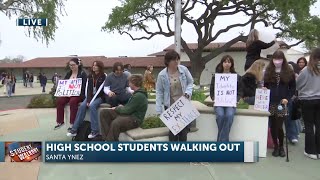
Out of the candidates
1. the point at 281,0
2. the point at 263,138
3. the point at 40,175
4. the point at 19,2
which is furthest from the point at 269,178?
the point at 281,0

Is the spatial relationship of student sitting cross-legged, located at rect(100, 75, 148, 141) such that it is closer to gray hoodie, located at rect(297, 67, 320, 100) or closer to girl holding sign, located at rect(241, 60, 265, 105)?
girl holding sign, located at rect(241, 60, 265, 105)

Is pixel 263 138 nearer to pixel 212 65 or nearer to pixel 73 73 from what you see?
pixel 73 73

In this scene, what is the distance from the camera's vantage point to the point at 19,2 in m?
19.4

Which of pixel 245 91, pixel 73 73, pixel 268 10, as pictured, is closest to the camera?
pixel 245 91

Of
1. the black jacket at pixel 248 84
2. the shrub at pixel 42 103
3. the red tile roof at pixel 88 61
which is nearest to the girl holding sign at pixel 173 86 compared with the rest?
the black jacket at pixel 248 84

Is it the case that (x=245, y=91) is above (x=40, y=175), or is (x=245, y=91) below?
above

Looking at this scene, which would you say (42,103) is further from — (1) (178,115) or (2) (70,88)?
(1) (178,115)

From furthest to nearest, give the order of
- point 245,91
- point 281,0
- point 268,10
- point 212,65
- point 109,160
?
point 212,65 < point 268,10 < point 281,0 < point 245,91 < point 109,160

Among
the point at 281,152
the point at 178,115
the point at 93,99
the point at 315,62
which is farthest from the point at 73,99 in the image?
the point at 315,62

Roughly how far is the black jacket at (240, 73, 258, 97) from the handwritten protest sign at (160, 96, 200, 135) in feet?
4.77

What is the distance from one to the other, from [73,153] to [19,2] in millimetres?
16290

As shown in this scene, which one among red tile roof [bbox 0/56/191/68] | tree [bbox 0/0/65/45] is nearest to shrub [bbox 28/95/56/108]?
tree [bbox 0/0/65/45]

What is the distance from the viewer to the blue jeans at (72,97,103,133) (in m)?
7.11

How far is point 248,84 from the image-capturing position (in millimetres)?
7102
